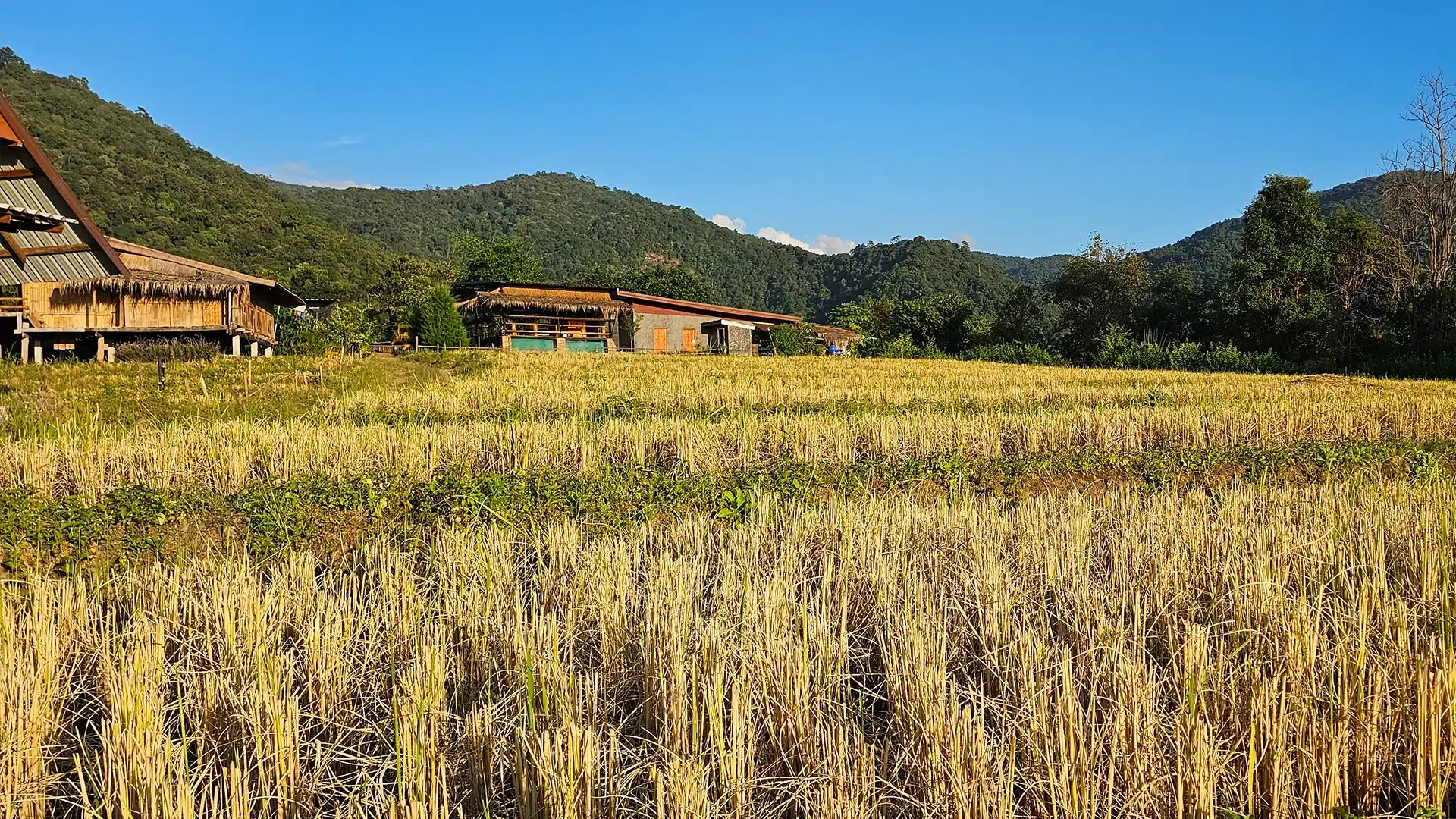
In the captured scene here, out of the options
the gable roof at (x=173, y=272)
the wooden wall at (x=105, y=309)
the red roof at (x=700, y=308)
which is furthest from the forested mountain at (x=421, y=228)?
the red roof at (x=700, y=308)

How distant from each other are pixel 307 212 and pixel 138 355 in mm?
37086

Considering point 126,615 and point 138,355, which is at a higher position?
point 138,355

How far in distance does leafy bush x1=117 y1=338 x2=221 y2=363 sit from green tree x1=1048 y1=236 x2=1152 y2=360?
35103 mm

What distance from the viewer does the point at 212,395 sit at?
14.0m

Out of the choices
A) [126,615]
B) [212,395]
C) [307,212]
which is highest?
[307,212]


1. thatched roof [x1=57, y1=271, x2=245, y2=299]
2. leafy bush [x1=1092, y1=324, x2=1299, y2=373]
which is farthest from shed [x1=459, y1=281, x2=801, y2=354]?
leafy bush [x1=1092, y1=324, x2=1299, y2=373]

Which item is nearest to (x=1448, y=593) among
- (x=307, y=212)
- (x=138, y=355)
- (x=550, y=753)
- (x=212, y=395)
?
(x=550, y=753)

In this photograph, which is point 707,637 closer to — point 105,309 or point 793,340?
point 105,309

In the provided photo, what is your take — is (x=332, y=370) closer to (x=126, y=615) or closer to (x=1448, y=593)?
(x=126, y=615)

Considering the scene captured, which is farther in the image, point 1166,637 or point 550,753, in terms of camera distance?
point 1166,637

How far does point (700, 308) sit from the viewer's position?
133 feet

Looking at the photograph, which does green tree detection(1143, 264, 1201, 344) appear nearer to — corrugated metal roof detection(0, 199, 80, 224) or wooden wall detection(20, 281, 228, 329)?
wooden wall detection(20, 281, 228, 329)

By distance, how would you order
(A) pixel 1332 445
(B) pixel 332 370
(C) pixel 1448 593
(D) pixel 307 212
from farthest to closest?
(D) pixel 307 212
(B) pixel 332 370
(A) pixel 1332 445
(C) pixel 1448 593

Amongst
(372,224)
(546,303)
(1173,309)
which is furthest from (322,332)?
(372,224)
